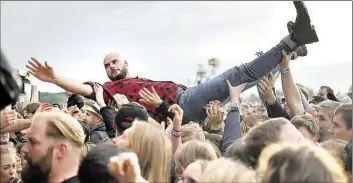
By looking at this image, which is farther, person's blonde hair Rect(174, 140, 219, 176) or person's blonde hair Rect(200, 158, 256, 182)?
person's blonde hair Rect(174, 140, 219, 176)

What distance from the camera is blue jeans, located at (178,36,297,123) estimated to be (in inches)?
224

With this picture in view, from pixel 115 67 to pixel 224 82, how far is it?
1.18 meters

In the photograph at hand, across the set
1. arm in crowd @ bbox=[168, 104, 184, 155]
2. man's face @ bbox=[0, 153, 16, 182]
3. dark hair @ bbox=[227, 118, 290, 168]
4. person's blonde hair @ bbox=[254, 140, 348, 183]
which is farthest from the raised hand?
man's face @ bbox=[0, 153, 16, 182]

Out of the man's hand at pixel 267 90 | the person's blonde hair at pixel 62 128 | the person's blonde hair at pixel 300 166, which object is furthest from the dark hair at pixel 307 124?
the person's blonde hair at pixel 300 166

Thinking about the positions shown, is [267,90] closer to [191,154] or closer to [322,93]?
[191,154]

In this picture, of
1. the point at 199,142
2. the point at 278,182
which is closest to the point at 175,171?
the point at 199,142

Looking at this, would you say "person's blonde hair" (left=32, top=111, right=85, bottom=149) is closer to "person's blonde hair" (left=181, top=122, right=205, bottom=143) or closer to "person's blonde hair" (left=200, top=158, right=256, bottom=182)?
"person's blonde hair" (left=200, top=158, right=256, bottom=182)

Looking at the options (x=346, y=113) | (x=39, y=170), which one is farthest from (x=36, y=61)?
(x=346, y=113)

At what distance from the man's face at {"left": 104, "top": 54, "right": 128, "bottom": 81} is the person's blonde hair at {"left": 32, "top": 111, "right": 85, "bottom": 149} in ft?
8.36

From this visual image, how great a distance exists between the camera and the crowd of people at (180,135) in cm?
294

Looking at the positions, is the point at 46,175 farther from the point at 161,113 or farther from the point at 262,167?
the point at 161,113

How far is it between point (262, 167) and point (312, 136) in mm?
2397

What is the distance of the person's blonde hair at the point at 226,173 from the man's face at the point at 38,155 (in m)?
0.99

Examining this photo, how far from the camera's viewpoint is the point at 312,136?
522cm
